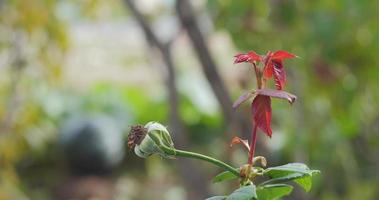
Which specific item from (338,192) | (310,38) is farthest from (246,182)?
(338,192)

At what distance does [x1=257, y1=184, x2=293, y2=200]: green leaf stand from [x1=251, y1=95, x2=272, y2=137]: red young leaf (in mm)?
40

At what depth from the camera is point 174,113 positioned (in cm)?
191

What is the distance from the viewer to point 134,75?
485 centimetres

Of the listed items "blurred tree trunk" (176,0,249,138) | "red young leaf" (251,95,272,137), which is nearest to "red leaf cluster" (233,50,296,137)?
"red young leaf" (251,95,272,137)

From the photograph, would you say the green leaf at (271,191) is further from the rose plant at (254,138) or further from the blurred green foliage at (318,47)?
the blurred green foliage at (318,47)

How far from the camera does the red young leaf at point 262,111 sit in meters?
0.50

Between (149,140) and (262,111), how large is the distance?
7 cm

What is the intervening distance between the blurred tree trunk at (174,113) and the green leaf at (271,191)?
1.31m

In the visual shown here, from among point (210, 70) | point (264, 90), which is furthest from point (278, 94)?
point (210, 70)

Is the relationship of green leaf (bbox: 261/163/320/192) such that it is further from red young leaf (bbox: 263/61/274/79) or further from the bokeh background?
the bokeh background

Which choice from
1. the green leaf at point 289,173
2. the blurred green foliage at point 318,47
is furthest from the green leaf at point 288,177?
the blurred green foliage at point 318,47

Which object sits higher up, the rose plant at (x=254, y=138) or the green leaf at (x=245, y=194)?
the rose plant at (x=254, y=138)

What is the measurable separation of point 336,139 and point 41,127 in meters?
1.70

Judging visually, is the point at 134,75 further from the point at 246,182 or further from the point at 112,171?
the point at 246,182
